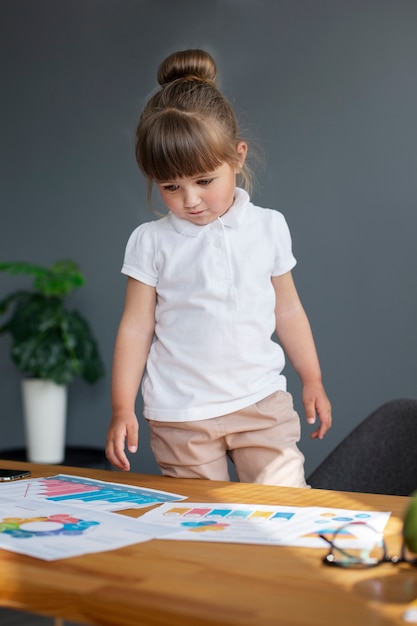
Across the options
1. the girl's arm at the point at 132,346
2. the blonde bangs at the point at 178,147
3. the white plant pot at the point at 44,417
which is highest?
the blonde bangs at the point at 178,147

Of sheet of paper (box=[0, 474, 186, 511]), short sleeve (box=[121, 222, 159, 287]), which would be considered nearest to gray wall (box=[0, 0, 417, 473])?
short sleeve (box=[121, 222, 159, 287])

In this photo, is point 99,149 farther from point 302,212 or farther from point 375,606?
point 375,606

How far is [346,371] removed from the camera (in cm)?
339

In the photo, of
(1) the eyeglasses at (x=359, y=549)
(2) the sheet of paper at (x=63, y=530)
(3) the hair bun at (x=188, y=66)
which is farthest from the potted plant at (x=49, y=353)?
(1) the eyeglasses at (x=359, y=549)

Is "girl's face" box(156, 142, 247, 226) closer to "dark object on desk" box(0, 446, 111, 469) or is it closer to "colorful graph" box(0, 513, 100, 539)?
"colorful graph" box(0, 513, 100, 539)

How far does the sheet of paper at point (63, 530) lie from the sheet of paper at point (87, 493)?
0.04 meters

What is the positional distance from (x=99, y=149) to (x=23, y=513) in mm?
3231

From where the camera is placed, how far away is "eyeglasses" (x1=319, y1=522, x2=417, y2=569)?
81 cm

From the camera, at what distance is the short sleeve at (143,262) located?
1.70 meters

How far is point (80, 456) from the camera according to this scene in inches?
159

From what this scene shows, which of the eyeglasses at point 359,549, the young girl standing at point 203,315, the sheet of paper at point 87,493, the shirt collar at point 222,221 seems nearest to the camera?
the eyeglasses at point 359,549

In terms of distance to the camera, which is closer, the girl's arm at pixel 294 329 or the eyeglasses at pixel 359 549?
the eyeglasses at pixel 359 549

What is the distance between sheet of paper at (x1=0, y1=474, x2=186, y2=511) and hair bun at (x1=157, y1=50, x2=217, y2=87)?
881 mm

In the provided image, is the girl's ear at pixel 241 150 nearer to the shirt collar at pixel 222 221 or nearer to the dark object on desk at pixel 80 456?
the shirt collar at pixel 222 221
